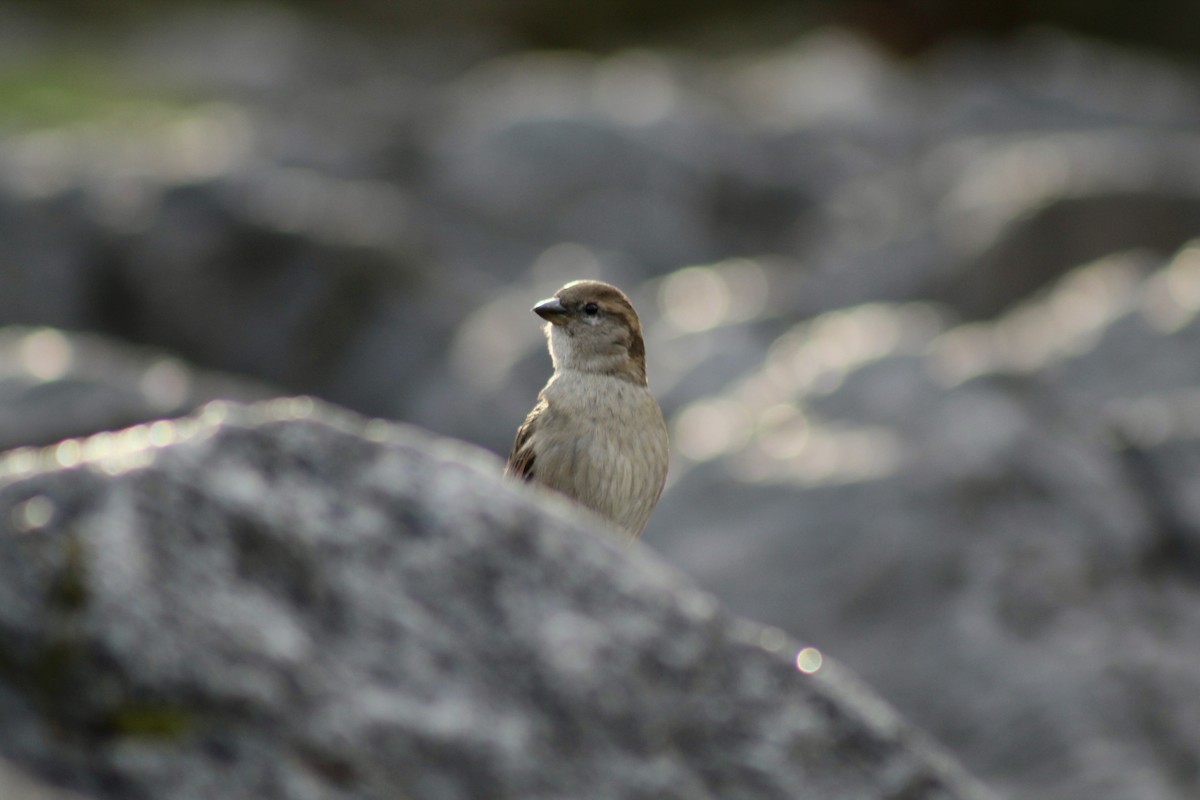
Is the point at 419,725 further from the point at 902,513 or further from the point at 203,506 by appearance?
the point at 902,513

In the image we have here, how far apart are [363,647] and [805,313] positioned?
37.4 ft

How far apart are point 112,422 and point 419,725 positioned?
5870 mm

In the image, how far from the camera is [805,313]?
13.8 meters

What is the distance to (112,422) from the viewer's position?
8.04 m

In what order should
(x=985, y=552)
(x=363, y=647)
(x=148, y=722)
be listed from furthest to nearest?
(x=985, y=552) → (x=363, y=647) → (x=148, y=722)

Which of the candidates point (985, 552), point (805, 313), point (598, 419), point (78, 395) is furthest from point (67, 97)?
point (598, 419)

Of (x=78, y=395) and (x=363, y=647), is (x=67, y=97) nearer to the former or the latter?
(x=78, y=395)

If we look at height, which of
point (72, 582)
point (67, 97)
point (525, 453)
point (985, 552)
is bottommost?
point (72, 582)

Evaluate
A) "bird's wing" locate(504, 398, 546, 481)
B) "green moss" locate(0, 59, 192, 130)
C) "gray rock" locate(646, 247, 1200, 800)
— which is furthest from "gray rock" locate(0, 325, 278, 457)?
"green moss" locate(0, 59, 192, 130)

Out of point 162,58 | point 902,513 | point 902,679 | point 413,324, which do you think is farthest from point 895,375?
point 162,58

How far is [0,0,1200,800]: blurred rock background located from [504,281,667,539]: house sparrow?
8.38 feet

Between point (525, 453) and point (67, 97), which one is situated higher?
point (67, 97)

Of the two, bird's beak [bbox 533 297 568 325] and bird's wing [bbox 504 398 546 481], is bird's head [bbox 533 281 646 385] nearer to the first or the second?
bird's beak [bbox 533 297 568 325]

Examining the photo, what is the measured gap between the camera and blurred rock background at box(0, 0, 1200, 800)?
23.1 ft
